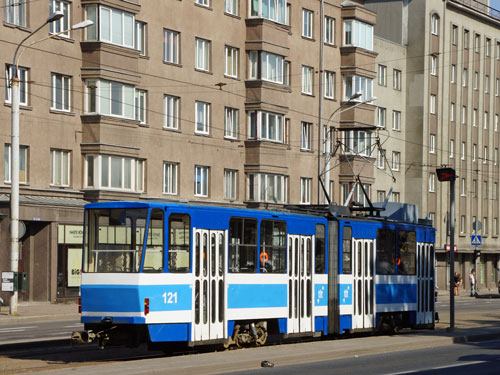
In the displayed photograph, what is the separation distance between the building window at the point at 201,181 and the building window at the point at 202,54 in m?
4.56

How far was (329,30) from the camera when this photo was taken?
6012cm

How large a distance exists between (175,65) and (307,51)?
11.5m

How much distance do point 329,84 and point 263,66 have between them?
8.40 meters

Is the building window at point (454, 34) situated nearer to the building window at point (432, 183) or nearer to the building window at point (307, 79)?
the building window at point (432, 183)

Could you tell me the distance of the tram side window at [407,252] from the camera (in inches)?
1084

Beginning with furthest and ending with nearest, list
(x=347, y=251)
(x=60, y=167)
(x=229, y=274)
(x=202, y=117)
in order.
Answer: (x=202, y=117)
(x=60, y=167)
(x=347, y=251)
(x=229, y=274)

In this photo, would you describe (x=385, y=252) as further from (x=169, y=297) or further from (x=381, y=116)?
(x=381, y=116)

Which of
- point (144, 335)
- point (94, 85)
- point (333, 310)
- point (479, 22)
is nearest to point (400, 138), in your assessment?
point (479, 22)

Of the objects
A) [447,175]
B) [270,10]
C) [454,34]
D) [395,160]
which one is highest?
[454,34]

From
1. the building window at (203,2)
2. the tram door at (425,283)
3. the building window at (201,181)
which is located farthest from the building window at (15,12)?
the tram door at (425,283)

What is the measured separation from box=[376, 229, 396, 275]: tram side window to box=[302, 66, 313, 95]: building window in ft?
101

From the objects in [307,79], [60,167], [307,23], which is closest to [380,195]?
[307,79]

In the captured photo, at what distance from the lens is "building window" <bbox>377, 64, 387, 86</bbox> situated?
67562 mm

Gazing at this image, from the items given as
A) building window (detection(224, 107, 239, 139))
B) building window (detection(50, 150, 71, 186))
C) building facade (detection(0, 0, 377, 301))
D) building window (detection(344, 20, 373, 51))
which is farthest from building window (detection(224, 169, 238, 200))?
building window (detection(344, 20, 373, 51))
